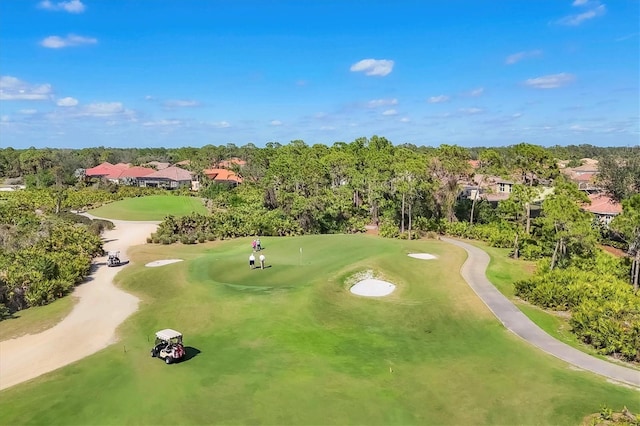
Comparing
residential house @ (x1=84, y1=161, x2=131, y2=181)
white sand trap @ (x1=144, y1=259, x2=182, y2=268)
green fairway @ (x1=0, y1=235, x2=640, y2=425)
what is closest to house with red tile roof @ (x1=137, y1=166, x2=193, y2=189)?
residential house @ (x1=84, y1=161, x2=131, y2=181)

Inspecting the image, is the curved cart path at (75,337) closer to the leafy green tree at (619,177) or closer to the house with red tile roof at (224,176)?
the leafy green tree at (619,177)

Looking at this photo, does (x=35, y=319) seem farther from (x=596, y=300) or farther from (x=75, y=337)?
(x=596, y=300)

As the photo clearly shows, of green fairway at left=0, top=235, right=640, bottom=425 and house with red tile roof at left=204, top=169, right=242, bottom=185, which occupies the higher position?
house with red tile roof at left=204, top=169, right=242, bottom=185

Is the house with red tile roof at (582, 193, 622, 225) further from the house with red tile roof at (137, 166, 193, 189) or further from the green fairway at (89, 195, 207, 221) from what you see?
the house with red tile roof at (137, 166, 193, 189)

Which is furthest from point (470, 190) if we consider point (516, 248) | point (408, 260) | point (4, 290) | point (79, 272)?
point (4, 290)

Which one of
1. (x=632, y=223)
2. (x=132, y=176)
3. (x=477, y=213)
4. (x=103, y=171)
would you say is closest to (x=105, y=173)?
(x=103, y=171)
